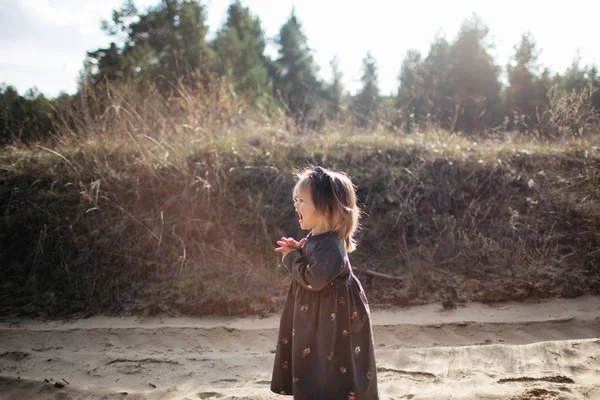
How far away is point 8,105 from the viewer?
24.3 feet

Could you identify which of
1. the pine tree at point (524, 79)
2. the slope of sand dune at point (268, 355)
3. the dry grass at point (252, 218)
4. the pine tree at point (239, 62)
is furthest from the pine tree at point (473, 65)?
the slope of sand dune at point (268, 355)

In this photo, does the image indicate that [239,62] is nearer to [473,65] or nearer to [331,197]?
[473,65]

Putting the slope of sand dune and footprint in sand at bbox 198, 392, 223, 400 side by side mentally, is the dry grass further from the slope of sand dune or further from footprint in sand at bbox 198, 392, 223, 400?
footprint in sand at bbox 198, 392, 223, 400

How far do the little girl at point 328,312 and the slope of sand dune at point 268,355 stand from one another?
2.45 feet

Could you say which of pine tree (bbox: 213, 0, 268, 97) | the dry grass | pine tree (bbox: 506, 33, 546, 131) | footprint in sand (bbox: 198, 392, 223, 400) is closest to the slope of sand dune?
footprint in sand (bbox: 198, 392, 223, 400)

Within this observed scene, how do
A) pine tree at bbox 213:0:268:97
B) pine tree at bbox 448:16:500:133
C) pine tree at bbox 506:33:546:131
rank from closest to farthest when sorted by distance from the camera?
pine tree at bbox 506:33:546:131 → pine tree at bbox 448:16:500:133 → pine tree at bbox 213:0:268:97

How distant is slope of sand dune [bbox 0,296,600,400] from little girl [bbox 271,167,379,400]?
0.75m

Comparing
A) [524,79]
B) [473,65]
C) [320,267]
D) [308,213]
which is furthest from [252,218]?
[473,65]

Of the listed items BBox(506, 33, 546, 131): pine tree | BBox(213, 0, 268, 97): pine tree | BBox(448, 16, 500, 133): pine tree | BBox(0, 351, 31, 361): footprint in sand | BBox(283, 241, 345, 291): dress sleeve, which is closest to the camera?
BBox(283, 241, 345, 291): dress sleeve

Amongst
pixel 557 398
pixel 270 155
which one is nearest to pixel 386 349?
pixel 557 398

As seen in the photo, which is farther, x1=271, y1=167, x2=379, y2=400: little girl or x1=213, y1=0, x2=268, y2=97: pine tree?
x1=213, y1=0, x2=268, y2=97: pine tree

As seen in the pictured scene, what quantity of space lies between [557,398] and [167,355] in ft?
9.28

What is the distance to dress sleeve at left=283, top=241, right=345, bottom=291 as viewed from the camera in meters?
2.11

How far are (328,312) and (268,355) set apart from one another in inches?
62.9
